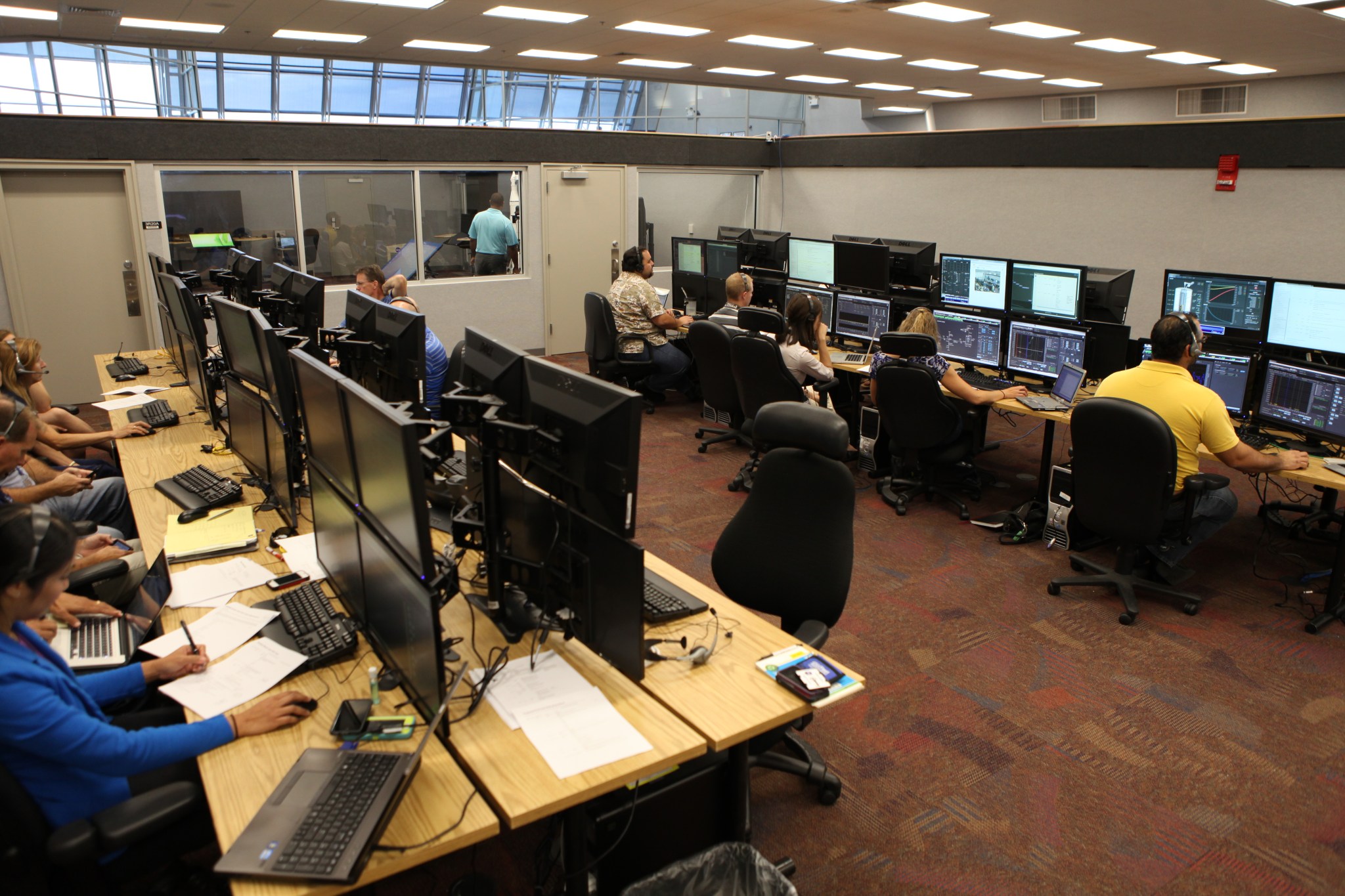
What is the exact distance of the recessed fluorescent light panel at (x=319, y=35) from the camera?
7.71 meters

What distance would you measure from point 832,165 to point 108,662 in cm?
864

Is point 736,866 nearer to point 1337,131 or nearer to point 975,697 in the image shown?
point 975,697

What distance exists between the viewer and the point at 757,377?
497 cm

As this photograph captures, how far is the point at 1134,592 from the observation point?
3.88 meters

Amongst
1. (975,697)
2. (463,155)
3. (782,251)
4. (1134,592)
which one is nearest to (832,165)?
(782,251)

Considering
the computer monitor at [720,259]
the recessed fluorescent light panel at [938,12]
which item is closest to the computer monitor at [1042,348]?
the computer monitor at [720,259]

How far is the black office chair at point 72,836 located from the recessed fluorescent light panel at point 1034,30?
763 centimetres

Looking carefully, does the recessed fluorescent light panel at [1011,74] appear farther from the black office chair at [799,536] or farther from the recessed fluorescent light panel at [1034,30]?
the black office chair at [799,536]

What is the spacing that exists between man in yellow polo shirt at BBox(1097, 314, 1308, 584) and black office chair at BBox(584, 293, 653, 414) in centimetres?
355

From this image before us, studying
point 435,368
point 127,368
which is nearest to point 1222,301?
point 435,368

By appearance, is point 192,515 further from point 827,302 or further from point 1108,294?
point 827,302

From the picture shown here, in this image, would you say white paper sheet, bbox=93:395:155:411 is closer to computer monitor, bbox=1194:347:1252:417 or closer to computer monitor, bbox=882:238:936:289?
computer monitor, bbox=882:238:936:289

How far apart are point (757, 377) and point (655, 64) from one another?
236 inches

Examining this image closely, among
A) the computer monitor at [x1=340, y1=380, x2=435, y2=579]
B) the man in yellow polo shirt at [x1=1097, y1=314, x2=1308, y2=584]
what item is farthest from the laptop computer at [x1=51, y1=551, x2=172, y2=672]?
the man in yellow polo shirt at [x1=1097, y1=314, x2=1308, y2=584]
